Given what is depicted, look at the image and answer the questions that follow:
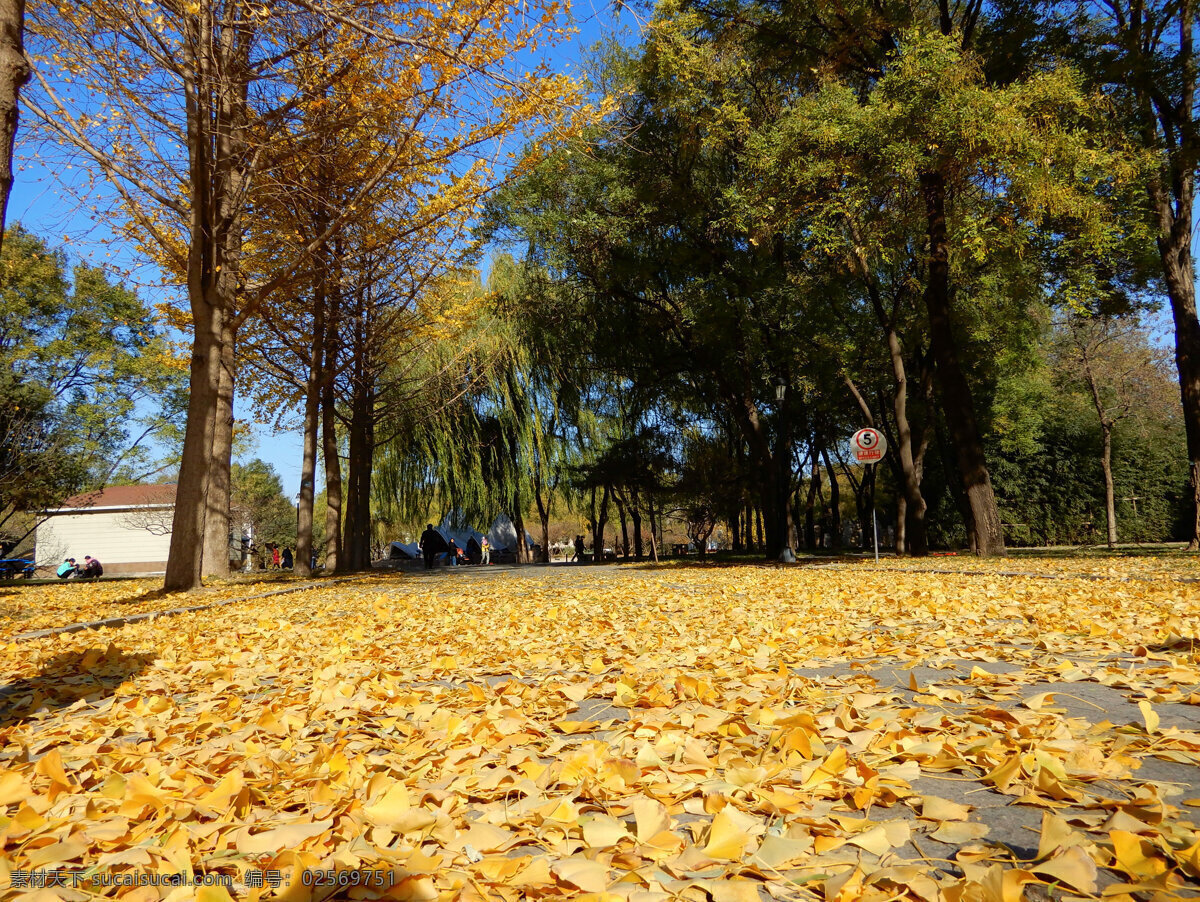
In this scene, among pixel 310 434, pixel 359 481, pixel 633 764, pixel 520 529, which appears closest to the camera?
pixel 633 764

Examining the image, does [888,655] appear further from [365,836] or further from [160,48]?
[160,48]

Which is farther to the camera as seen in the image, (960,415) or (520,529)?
(520,529)

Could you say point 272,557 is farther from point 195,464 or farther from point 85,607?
point 85,607

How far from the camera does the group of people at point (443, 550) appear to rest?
23188 millimetres

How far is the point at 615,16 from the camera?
7152 millimetres

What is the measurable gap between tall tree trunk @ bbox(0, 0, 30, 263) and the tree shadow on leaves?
232 centimetres

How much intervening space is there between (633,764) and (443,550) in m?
23.9

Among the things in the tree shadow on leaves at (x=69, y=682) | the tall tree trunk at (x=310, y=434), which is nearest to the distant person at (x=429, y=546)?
the tall tree trunk at (x=310, y=434)

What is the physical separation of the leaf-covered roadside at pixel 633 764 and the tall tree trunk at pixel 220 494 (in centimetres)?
793

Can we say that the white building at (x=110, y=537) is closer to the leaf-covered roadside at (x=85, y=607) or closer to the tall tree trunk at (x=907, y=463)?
the leaf-covered roadside at (x=85, y=607)

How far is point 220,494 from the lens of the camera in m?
12.1

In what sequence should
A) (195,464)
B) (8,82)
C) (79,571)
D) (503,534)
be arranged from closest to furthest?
(8,82)
(195,464)
(79,571)
(503,534)

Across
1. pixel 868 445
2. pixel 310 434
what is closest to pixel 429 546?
pixel 310 434

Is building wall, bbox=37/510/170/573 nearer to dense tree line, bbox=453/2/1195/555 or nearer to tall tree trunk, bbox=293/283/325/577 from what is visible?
dense tree line, bbox=453/2/1195/555
